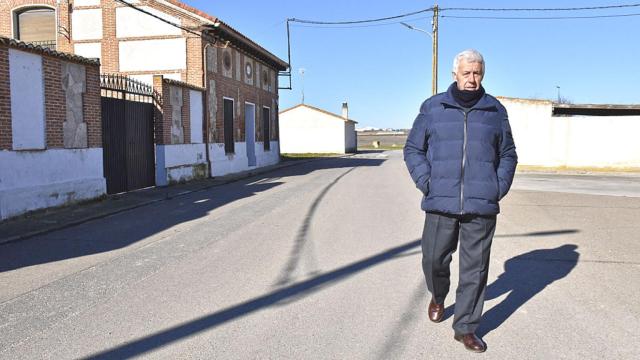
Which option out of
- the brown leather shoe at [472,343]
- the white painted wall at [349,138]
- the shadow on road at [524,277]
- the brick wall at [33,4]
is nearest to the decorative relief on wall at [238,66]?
the brick wall at [33,4]

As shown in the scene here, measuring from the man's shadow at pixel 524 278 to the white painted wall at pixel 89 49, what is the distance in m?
16.6

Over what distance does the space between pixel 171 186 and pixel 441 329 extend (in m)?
12.2

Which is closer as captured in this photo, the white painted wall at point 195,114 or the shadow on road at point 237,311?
the shadow on road at point 237,311

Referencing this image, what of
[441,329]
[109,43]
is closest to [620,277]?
[441,329]

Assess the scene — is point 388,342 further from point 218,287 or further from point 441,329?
point 218,287

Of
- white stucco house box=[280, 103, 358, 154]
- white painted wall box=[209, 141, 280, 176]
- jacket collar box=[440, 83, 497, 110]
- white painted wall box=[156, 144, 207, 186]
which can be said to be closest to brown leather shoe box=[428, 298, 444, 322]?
jacket collar box=[440, 83, 497, 110]

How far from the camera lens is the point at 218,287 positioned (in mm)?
4805

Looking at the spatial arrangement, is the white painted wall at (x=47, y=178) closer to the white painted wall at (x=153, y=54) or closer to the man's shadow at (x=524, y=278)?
the white painted wall at (x=153, y=54)

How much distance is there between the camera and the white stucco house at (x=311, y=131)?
4994 centimetres

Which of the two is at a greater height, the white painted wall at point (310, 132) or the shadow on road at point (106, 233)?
the white painted wall at point (310, 132)

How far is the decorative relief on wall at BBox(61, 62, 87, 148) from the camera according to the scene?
34.7 ft

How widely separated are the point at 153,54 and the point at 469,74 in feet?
53.9

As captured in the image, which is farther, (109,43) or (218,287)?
(109,43)

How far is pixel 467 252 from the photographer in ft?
11.5
